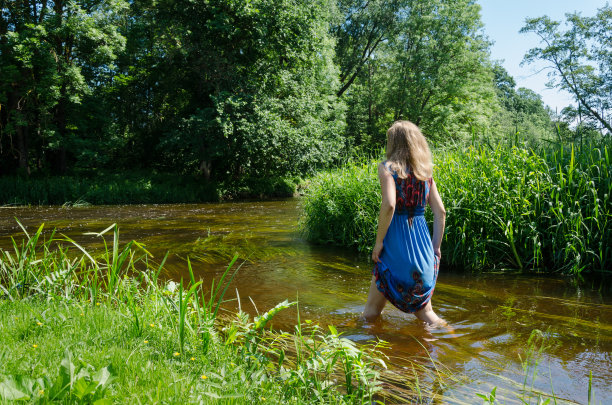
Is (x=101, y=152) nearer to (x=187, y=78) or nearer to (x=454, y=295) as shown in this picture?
(x=187, y=78)

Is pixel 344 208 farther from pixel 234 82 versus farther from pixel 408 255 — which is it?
pixel 234 82

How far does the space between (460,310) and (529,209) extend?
242cm

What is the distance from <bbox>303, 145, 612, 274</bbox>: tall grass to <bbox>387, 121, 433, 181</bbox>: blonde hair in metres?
2.81

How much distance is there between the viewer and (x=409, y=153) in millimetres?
3896

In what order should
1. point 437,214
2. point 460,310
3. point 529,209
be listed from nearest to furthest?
point 437,214 < point 460,310 < point 529,209

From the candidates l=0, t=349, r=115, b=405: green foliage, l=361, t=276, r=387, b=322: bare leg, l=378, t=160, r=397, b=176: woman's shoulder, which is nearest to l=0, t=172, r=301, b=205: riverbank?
l=361, t=276, r=387, b=322: bare leg

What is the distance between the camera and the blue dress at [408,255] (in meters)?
3.81

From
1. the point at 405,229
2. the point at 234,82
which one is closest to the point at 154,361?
the point at 405,229

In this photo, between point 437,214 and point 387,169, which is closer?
point 387,169

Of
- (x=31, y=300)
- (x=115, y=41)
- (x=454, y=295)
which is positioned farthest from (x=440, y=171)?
(x=115, y=41)

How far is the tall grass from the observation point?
5988 millimetres

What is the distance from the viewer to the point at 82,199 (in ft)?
61.5

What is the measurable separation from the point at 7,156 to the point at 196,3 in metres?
12.8

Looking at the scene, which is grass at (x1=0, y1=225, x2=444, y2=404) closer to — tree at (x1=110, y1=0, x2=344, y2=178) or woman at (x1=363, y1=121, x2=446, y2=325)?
woman at (x1=363, y1=121, x2=446, y2=325)
